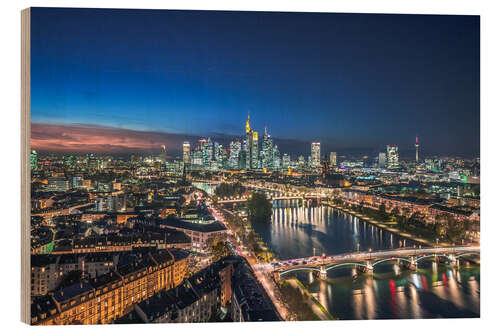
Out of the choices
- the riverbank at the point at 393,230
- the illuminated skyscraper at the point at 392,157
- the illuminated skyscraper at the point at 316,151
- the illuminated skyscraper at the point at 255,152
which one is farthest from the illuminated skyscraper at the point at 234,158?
the illuminated skyscraper at the point at 392,157

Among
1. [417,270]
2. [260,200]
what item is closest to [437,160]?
[417,270]

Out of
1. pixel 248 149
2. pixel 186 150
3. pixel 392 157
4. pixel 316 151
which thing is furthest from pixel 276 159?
pixel 392 157

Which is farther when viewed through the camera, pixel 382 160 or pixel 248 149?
pixel 248 149

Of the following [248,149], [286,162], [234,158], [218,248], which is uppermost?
[248,149]

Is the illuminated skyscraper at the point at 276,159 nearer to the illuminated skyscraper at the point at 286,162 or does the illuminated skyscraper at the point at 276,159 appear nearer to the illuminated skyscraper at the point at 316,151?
the illuminated skyscraper at the point at 286,162

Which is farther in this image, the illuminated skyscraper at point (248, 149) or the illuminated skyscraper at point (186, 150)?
the illuminated skyscraper at point (248, 149)

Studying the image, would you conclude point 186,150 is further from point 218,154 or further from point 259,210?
point 259,210
